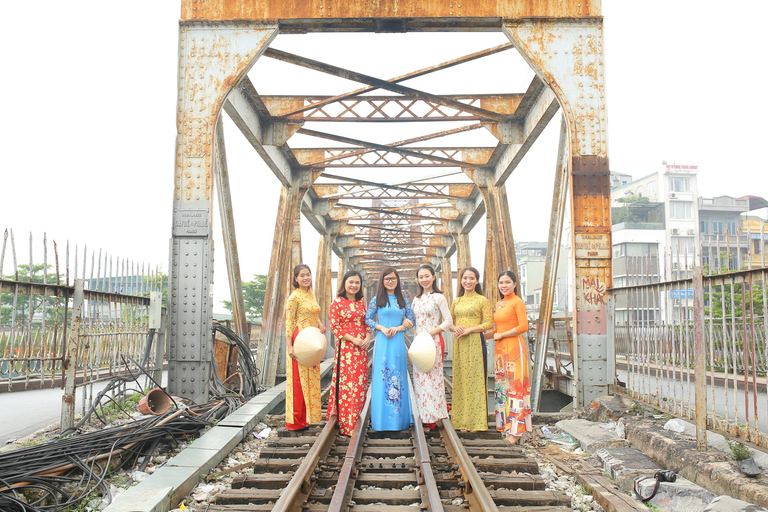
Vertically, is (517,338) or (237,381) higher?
(517,338)

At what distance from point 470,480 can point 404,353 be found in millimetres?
1995

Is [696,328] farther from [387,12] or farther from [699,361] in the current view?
[387,12]

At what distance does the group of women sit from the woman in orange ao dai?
1 cm

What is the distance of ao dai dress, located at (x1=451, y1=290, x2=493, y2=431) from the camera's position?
6078 mm

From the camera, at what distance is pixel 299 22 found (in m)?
7.98

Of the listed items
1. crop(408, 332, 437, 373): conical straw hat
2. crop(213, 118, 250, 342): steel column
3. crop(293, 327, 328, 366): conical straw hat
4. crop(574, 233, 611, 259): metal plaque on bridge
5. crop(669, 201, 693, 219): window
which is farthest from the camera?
crop(669, 201, 693, 219): window

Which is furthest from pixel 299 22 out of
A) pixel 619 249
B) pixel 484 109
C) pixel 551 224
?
pixel 619 249

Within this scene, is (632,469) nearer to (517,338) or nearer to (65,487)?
(517,338)

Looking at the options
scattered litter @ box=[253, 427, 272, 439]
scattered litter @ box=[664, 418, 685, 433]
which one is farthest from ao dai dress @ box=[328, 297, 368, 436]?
scattered litter @ box=[664, 418, 685, 433]

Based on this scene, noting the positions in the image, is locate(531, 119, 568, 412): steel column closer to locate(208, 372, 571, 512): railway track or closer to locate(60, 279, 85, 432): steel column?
locate(208, 372, 571, 512): railway track

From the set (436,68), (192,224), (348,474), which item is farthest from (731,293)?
(192,224)

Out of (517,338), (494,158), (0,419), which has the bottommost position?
(0,419)

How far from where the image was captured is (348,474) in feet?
14.2

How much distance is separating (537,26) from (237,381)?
7170 millimetres
